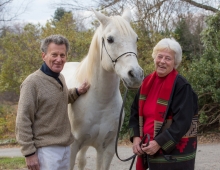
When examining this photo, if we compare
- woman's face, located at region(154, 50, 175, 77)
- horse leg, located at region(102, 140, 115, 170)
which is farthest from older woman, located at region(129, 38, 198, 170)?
horse leg, located at region(102, 140, 115, 170)

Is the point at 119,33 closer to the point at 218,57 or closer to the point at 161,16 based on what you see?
the point at 218,57

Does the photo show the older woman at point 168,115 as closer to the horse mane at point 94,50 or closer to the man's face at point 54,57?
the horse mane at point 94,50

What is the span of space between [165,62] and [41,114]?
106cm

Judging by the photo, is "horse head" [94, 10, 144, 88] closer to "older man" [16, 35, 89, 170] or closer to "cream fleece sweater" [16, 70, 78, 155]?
"older man" [16, 35, 89, 170]

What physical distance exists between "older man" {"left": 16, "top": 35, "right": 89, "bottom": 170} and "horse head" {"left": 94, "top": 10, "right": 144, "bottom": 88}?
41 centimetres

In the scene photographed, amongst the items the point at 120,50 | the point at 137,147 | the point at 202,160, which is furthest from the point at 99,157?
the point at 202,160

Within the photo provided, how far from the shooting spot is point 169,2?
1416cm

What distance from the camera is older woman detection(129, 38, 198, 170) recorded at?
2215mm

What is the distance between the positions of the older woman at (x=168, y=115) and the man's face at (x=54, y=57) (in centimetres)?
74

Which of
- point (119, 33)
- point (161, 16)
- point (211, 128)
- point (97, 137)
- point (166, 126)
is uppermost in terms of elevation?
point (161, 16)

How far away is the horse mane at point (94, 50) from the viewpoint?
2552 millimetres

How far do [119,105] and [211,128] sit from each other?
6.13m

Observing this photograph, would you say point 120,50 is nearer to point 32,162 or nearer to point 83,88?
point 83,88

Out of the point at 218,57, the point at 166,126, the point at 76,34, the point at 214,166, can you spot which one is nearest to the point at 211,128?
the point at 218,57
